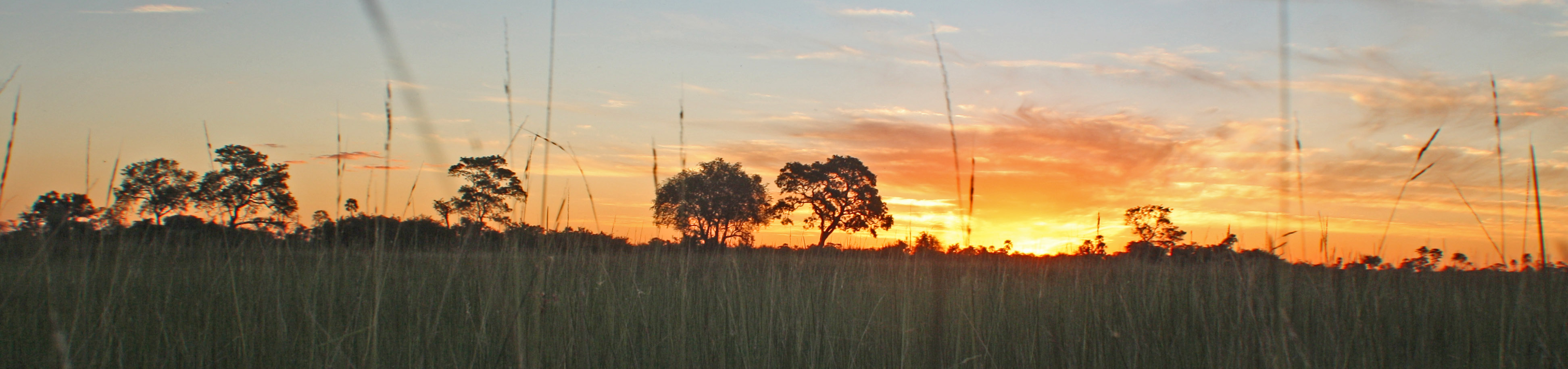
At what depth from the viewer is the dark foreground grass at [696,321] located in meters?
2.24

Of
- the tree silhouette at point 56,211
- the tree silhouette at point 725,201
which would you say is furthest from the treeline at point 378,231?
the tree silhouette at point 725,201

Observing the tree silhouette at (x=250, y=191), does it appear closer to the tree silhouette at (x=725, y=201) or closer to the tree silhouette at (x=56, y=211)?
the tree silhouette at (x=56, y=211)

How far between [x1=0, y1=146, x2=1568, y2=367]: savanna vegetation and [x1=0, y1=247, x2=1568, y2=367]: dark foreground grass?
0.07 feet

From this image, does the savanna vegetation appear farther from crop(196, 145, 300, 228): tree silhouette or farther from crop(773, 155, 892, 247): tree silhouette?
crop(773, 155, 892, 247): tree silhouette

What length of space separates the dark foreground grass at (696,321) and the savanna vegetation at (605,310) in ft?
0.07

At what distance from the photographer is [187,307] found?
10.6ft

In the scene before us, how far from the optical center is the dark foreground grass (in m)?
2.24

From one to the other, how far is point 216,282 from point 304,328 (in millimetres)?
1149

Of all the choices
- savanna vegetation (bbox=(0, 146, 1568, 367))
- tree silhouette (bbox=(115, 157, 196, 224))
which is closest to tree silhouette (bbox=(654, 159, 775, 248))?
tree silhouette (bbox=(115, 157, 196, 224))

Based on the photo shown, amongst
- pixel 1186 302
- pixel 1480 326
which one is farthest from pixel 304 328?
pixel 1480 326

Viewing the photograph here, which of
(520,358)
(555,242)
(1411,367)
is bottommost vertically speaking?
(1411,367)

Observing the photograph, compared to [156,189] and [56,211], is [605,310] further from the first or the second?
[156,189]

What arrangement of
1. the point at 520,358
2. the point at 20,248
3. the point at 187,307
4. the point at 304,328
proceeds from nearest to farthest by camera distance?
1. the point at 520,358
2. the point at 304,328
3. the point at 187,307
4. the point at 20,248

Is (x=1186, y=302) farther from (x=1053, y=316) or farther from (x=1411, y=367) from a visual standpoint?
(x=1411, y=367)
